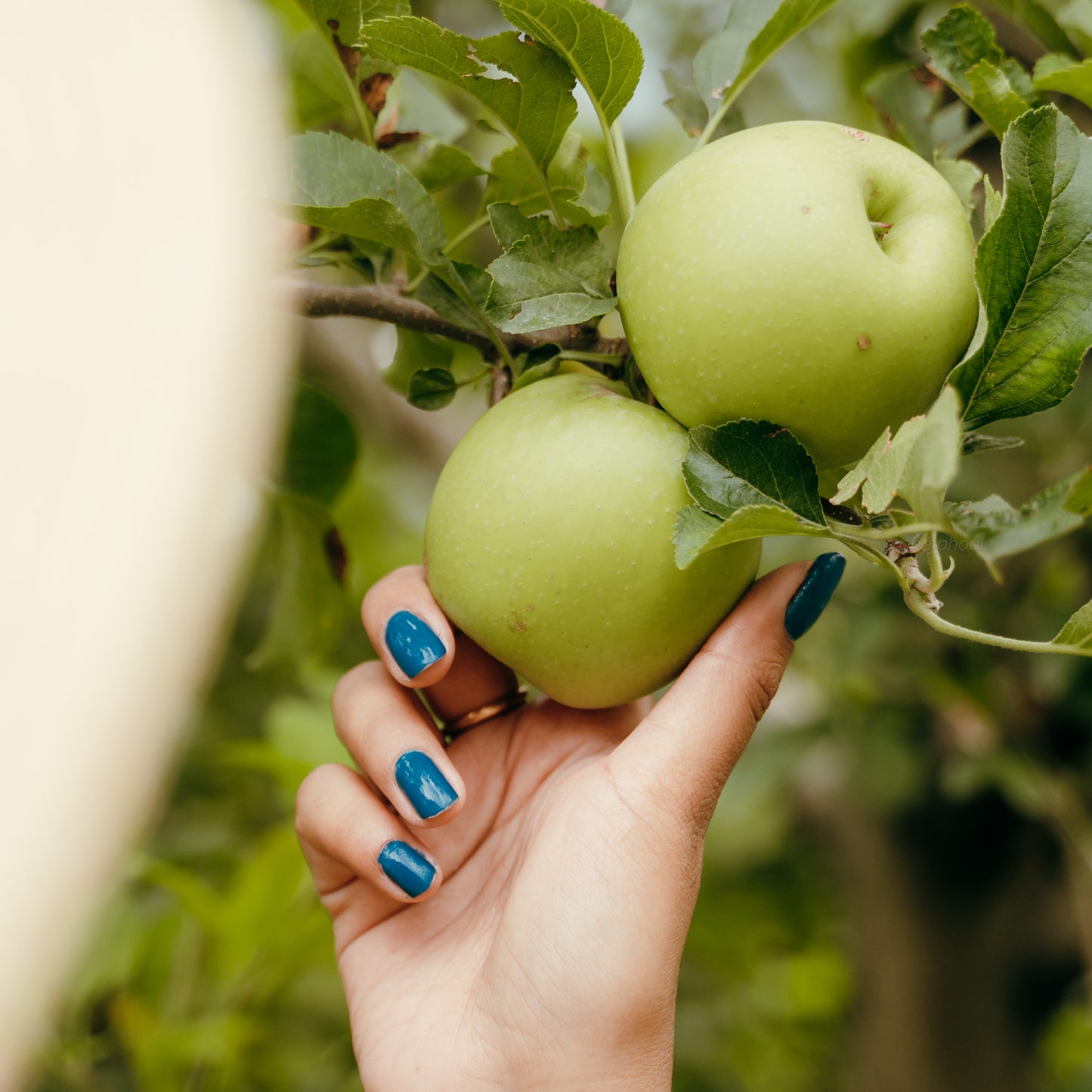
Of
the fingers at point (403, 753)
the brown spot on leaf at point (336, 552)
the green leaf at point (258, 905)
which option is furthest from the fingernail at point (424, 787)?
the green leaf at point (258, 905)

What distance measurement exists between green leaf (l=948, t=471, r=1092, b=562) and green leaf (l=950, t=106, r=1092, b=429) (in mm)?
52

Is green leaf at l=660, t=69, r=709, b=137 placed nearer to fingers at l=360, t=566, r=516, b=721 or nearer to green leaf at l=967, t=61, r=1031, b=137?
green leaf at l=967, t=61, r=1031, b=137

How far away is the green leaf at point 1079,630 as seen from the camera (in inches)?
21.0

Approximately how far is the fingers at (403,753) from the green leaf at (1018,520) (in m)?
0.39

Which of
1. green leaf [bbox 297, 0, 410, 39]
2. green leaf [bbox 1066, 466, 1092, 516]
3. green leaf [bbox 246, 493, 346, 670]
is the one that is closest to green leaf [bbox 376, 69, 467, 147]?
green leaf [bbox 297, 0, 410, 39]

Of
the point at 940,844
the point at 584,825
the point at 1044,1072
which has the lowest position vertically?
the point at 1044,1072

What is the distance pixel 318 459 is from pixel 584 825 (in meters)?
0.42

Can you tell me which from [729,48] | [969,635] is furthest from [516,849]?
[729,48]

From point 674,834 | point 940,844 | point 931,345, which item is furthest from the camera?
point 940,844

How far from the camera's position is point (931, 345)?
1.69 ft

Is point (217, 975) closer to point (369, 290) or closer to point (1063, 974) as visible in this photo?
point (369, 290)

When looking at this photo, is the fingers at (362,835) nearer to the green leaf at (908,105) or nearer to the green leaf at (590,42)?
the green leaf at (590,42)

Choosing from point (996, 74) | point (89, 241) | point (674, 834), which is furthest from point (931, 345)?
point (89, 241)

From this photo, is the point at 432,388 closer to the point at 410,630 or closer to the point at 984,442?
the point at 410,630
